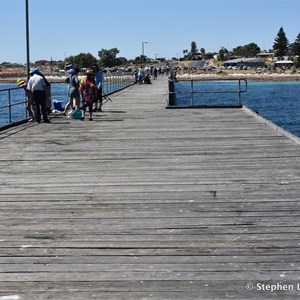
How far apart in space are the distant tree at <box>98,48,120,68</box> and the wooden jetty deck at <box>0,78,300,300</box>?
168307 mm

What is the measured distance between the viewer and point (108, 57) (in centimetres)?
18625

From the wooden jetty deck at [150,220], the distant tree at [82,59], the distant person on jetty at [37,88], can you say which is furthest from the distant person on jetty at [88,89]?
the distant tree at [82,59]

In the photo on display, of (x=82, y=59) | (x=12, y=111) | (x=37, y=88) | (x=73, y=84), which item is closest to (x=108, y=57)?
(x=82, y=59)

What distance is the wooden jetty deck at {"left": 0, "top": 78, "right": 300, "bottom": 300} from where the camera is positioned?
439 centimetres

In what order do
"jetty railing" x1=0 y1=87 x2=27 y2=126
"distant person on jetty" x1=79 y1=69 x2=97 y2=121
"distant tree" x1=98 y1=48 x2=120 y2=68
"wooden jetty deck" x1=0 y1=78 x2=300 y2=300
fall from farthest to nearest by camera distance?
"distant tree" x1=98 y1=48 x2=120 y2=68, "jetty railing" x1=0 y1=87 x2=27 y2=126, "distant person on jetty" x1=79 y1=69 x2=97 y2=121, "wooden jetty deck" x1=0 y1=78 x2=300 y2=300

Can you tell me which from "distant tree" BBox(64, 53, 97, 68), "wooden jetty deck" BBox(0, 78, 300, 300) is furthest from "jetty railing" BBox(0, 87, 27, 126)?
"distant tree" BBox(64, 53, 97, 68)

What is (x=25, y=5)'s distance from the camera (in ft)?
61.4

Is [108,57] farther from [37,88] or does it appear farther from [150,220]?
[150,220]

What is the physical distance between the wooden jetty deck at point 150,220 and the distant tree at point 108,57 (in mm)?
168307

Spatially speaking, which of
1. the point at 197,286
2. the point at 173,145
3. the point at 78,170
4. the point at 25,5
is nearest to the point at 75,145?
the point at 173,145

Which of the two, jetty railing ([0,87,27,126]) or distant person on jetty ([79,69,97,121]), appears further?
jetty railing ([0,87,27,126])

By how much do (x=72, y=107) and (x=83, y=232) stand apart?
1340 centimetres

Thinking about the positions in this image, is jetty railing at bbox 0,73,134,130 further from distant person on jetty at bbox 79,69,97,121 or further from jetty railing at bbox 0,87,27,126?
distant person on jetty at bbox 79,69,97,121

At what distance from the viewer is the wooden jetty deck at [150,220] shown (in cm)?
439
